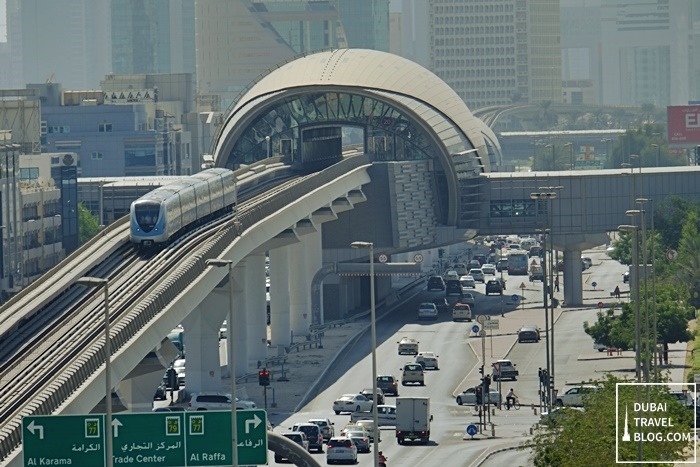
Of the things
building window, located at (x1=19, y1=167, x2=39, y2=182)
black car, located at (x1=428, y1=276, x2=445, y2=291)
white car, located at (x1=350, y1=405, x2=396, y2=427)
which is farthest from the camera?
black car, located at (x1=428, y1=276, x2=445, y2=291)

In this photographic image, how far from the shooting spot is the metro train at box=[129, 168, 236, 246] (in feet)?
342

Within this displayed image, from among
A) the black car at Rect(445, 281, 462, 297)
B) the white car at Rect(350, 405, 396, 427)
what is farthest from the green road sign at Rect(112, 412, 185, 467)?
the black car at Rect(445, 281, 462, 297)

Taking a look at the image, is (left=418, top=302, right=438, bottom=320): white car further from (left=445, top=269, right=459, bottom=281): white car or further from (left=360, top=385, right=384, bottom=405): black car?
(left=360, top=385, right=384, bottom=405): black car

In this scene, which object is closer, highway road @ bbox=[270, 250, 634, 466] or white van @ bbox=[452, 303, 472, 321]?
highway road @ bbox=[270, 250, 634, 466]

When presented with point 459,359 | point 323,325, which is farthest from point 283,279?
point 459,359

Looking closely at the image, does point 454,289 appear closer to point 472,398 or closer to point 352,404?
point 472,398

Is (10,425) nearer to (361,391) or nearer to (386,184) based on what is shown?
(361,391)

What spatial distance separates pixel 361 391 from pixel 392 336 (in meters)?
26.5

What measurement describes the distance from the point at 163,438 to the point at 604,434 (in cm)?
1557

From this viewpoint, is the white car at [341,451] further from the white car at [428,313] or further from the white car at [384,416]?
the white car at [428,313]

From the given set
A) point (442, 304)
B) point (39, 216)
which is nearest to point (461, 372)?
point (442, 304)

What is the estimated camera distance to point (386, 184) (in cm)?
15850

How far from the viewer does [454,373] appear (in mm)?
120938

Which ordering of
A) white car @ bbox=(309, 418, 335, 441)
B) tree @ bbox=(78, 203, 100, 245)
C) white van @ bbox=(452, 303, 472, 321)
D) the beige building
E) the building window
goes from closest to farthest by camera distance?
white car @ bbox=(309, 418, 335, 441) < the beige building < white van @ bbox=(452, 303, 472, 321) < the building window < tree @ bbox=(78, 203, 100, 245)
